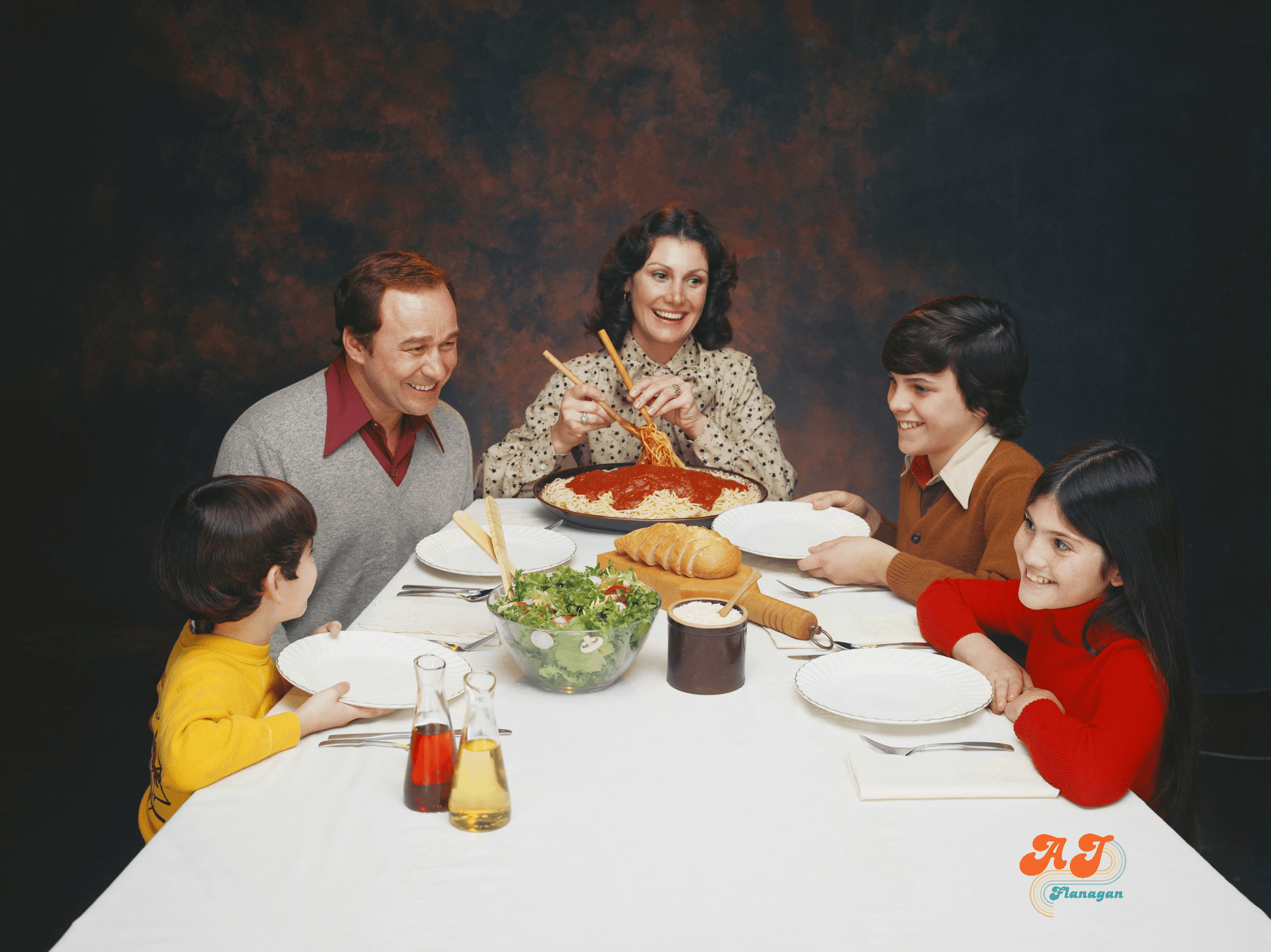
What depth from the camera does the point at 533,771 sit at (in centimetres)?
120

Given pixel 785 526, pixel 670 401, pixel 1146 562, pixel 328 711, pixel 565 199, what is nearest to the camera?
pixel 328 711

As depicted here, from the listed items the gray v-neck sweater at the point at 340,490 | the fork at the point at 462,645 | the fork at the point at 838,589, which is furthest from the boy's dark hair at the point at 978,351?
the gray v-neck sweater at the point at 340,490

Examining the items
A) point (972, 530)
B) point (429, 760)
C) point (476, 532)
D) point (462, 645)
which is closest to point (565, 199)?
point (972, 530)

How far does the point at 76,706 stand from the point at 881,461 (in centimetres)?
346

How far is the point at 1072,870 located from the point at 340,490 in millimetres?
1795

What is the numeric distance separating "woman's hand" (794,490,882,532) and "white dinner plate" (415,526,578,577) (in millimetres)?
660

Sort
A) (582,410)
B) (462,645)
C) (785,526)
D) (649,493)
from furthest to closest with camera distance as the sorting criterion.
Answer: (582,410) → (649,493) → (785,526) → (462,645)

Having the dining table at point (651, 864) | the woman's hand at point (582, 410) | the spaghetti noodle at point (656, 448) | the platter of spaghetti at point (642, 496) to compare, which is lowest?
the dining table at point (651, 864)

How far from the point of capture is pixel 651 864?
1022 mm

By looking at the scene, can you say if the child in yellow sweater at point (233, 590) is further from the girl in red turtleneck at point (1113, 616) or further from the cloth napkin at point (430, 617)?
the girl in red turtleneck at point (1113, 616)

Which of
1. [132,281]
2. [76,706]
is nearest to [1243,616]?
[76,706]

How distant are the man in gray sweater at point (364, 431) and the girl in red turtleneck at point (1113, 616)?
140 cm

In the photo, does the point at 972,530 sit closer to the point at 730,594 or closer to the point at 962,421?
the point at 962,421

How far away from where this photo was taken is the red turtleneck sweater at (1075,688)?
1.14 meters
